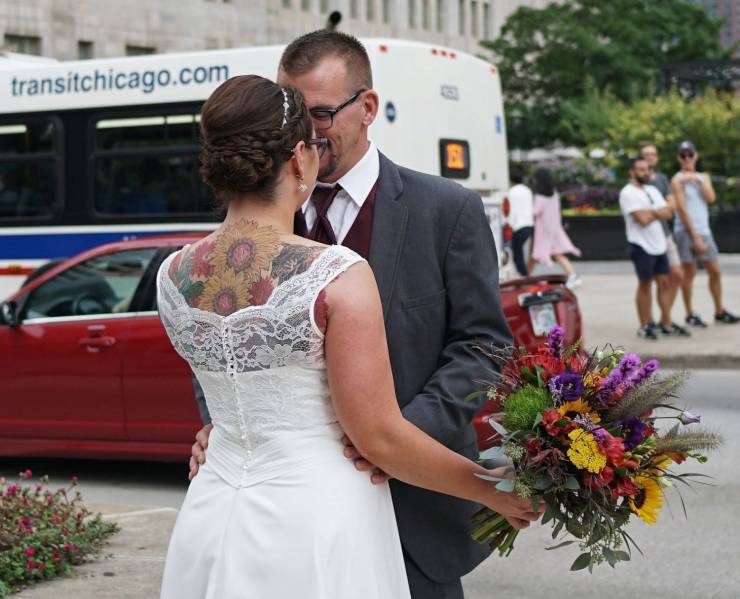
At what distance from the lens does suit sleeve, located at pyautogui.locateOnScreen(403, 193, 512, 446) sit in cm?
314

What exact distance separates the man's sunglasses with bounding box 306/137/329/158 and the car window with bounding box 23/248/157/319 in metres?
5.56

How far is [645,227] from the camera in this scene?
1416cm

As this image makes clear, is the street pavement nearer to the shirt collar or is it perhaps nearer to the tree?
the shirt collar

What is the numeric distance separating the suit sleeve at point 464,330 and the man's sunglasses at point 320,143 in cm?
34

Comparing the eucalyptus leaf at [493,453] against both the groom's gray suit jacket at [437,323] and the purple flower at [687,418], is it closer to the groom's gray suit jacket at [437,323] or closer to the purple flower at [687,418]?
the groom's gray suit jacket at [437,323]

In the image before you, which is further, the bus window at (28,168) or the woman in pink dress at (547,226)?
the woman in pink dress at (547,226)

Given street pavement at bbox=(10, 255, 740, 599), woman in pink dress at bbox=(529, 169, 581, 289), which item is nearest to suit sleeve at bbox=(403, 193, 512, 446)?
street pavement at bbox=(10, 255, 740, 599)

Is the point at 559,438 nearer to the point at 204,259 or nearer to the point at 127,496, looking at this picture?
the point at 204,259

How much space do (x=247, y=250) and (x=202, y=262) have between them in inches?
4.6

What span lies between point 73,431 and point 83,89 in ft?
20.9

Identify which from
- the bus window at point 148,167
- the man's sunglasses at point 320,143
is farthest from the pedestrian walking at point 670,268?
the man's sunglasses at point 320,143

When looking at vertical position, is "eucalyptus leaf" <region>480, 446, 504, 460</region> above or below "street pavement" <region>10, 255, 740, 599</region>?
above

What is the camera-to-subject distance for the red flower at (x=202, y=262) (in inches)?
115

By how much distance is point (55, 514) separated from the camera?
6.55 m
